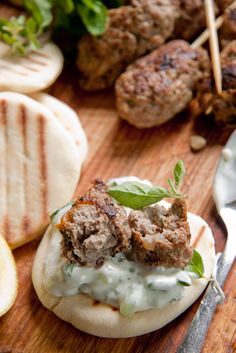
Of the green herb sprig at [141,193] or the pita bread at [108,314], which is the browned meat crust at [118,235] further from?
the pita bread at [108,314]

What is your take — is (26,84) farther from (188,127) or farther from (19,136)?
(188,127)

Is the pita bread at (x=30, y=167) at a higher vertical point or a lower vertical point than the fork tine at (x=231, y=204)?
lower

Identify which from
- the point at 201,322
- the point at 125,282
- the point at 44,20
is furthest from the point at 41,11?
the point at 201,322

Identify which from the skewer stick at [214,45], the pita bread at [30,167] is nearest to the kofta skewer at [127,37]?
the skewer stick at [214,45]

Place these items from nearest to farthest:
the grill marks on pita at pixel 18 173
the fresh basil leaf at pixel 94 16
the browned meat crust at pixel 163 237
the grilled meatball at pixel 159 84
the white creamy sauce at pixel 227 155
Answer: the browned meat crust at pixel 163 237, the grill marks on pita at pixel 18 173, the white creamy sauce at pixel 227 155, the grilled meatball at pixel 159 84, the fresh basil leaf at pixel 94 16

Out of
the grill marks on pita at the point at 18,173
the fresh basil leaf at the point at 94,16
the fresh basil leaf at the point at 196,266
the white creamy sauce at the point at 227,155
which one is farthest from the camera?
the fresh basil leaf at the point at 94,16

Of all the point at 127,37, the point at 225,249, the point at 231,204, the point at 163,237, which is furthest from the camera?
the point at 127,37

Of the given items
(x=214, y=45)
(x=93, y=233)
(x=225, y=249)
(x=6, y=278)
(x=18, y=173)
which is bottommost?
(x=6, y=278)

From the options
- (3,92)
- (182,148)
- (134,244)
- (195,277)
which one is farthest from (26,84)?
(195,277)

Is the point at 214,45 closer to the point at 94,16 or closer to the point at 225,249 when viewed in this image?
A: the point at 94,16
